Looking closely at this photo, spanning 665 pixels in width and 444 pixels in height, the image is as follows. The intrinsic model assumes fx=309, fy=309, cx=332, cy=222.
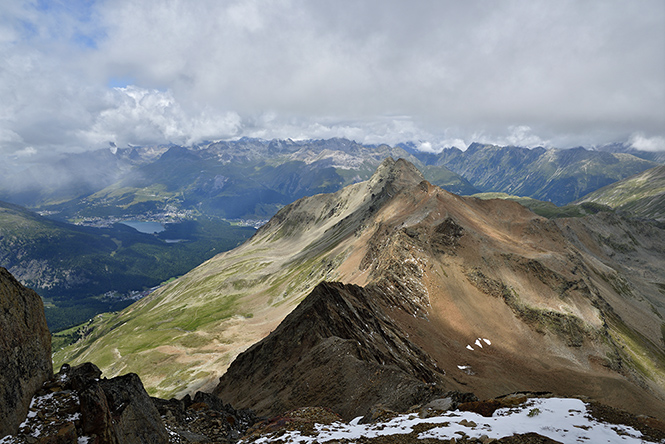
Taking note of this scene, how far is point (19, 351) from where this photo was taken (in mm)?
15836

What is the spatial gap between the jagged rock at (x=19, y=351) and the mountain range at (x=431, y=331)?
22985 mm

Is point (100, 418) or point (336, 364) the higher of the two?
point (100, 418)

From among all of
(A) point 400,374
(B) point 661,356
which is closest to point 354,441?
(A) point 400,374

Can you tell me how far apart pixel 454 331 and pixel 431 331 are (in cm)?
706

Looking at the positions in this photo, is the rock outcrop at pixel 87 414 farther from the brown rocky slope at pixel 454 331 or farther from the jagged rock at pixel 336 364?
the brown rocky slope at pixel 454 331

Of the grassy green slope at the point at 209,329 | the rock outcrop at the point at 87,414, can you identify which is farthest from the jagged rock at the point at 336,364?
the grassy green slope at the point at 209,329

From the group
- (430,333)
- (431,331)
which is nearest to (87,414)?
(430,333)

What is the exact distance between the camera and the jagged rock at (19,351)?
14102 millimetres

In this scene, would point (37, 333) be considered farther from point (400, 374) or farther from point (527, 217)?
point (527, 217)

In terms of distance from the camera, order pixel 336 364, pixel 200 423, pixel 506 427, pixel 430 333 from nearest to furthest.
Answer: pixel 506 427
pixel 200 423
pixel 336 364
pixel 430 333

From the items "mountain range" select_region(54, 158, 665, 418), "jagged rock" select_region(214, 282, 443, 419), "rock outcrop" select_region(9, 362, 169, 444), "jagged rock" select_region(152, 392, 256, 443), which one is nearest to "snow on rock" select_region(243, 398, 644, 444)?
"jagged rock" select_region(152, 392, 256, 443)

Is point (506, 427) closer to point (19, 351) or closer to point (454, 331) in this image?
point (19, 351)

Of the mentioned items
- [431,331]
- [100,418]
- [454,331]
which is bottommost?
[454,331]

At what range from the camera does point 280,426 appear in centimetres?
2178
